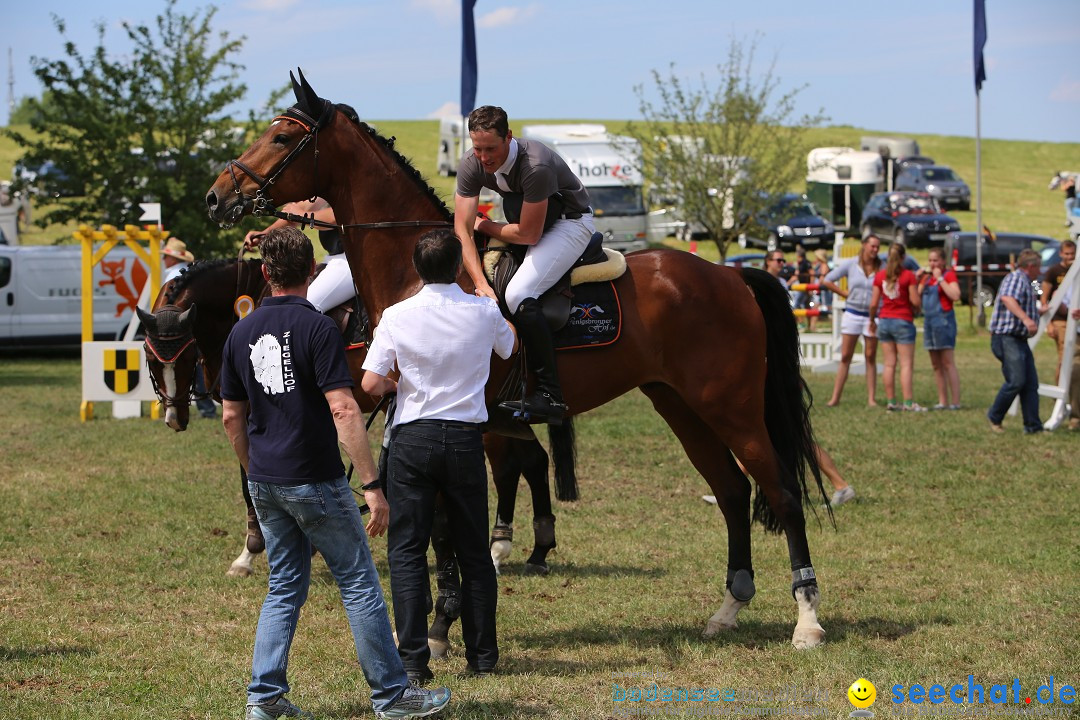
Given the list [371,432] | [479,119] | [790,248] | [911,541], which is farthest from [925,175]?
[479,119]

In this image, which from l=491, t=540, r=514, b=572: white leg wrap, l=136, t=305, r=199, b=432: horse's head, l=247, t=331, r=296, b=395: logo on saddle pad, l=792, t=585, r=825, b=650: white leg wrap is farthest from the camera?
l=491, t=540, r=514, b=572: white leg wrap

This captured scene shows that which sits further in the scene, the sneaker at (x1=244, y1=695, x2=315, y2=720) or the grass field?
the grass field

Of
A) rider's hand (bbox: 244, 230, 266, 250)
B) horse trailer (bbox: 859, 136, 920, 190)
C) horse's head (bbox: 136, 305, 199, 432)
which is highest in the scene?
horse trailer (bbox: 859, 136, 920, 190)

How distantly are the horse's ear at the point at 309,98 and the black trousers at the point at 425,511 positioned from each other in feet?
6.54

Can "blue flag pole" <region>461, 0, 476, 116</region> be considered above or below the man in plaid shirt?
above

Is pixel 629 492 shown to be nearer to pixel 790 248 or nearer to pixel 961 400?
pixel 961 400

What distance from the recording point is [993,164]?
6944 cm

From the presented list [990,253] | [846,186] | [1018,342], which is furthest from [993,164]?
[1018,342]

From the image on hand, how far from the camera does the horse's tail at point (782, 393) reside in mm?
6615

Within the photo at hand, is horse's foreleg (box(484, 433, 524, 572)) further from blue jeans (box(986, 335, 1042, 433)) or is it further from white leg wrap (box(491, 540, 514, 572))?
blue jeans (box(986, 335, 1042, 433))

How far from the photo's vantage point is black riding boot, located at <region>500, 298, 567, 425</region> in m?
5.97

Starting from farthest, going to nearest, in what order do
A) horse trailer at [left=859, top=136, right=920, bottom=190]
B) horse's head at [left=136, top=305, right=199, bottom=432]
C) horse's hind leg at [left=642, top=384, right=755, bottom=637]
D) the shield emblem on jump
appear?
1. horse trailer at [left=859, top=136, right=920, bottom=190]
2. the shield emblem on jump
3. horse's head at [left=136, top=305, right=199, bottom=432]
4. horse's hind leg at [left=642, top=384, right=755, bottom=637]

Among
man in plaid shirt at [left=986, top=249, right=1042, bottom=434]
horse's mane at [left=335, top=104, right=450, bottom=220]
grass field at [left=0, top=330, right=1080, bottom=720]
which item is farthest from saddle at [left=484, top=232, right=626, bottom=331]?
man in plaid shirt at [left=986, top=249, right=1042, bottom=434]

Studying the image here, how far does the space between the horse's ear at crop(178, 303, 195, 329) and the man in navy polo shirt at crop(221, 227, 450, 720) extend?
3094mm
